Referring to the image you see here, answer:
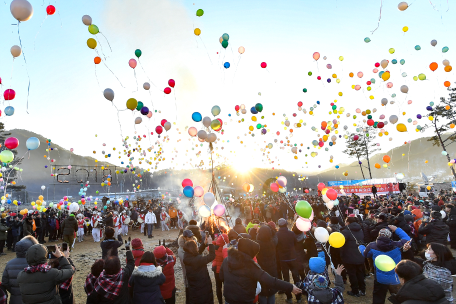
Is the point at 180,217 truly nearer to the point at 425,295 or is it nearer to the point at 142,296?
the point at 142,296

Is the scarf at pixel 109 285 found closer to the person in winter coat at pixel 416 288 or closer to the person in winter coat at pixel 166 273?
the person in winter coat at pixel 166 273

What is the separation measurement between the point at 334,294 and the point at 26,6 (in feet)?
22.6

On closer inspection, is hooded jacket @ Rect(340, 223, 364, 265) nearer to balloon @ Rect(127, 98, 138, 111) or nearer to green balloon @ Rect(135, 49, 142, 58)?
balloon @ Rect(127, 98, 138, 111)

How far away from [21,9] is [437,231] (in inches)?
372

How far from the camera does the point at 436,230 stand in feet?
16.4

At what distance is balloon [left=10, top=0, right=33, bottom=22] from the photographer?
14.6ft

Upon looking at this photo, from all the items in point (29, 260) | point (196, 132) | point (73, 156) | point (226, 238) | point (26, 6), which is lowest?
point (226, 238)

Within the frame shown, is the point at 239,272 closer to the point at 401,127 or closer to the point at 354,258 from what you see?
the point at 354,258

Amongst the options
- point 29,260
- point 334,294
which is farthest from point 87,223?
point 334,294

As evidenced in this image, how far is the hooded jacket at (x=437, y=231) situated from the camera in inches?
196

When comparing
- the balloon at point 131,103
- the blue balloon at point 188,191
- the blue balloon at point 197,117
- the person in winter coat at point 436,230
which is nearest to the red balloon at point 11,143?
the balloon at point 131,103

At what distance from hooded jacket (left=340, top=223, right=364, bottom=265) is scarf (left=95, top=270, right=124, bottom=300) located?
3990mm

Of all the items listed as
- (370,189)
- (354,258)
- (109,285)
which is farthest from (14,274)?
(370,189)

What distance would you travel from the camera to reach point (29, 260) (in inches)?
96.3
